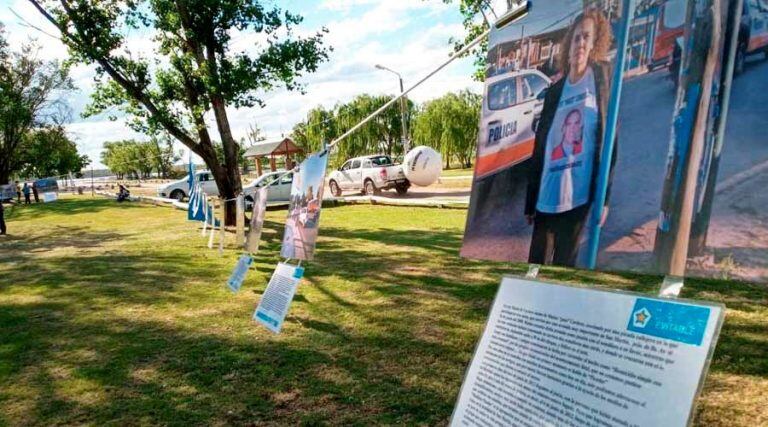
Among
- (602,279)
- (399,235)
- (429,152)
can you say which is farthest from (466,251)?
(429,152)

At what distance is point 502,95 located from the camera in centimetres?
266

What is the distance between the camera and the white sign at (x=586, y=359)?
4.69 ft

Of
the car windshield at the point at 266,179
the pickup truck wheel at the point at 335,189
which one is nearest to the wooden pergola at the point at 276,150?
the pickup truck wheel at the point at 335,189

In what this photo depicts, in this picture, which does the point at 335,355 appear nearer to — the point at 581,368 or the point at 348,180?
the point at 581,368

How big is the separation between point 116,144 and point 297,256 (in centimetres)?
13672

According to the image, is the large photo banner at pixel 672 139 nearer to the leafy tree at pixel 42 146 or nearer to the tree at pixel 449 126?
the tree at pixel 449 126

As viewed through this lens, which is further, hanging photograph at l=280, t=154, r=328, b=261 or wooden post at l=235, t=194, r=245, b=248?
wooden post at l=235, t=194, r=245, b=248

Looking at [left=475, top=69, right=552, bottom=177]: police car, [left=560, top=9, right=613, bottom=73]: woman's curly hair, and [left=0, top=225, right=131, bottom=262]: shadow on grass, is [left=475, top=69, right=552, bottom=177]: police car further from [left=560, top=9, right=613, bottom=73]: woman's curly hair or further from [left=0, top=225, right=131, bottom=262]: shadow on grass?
[left=0, top=225, right=131, bottom=262]: shadow on grass

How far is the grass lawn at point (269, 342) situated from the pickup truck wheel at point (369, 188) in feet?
46.7

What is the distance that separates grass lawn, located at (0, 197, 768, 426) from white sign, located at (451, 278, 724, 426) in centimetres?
160

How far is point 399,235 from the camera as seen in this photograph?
12.3 metres

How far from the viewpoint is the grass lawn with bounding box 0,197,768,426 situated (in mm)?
3631

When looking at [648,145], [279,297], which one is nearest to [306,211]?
[279,297]

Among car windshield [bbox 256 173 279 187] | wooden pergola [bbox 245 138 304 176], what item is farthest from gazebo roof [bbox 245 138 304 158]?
car windshield [bbox 256 173 279 187]
